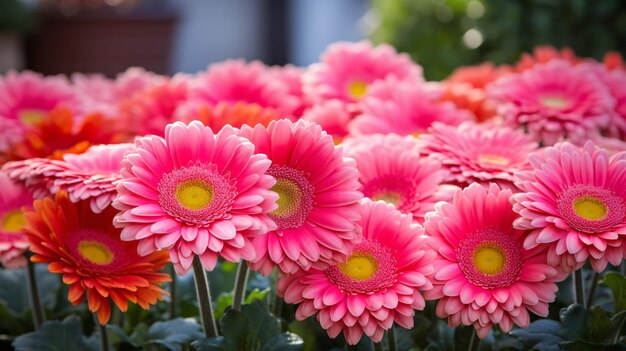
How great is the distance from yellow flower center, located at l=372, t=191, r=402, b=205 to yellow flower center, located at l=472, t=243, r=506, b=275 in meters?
0.18

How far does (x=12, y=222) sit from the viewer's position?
115 centimetres

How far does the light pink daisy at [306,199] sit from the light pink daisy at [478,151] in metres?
0.24

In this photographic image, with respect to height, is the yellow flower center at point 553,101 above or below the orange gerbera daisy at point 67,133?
below

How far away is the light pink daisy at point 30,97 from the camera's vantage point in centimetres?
147

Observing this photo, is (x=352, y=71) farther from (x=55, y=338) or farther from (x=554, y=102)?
(x=55, y=338)

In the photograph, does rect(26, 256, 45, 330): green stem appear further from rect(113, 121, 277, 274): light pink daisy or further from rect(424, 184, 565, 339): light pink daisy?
rect(424, 184, 565, 339): light pink daisy

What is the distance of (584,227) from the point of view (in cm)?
83

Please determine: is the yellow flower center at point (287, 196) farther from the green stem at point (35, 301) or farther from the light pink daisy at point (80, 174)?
the green stem at point (35, 301)

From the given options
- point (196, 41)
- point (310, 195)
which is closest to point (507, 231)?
point (310, 195)

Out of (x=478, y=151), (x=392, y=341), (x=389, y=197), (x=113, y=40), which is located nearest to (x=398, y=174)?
(x=389, y=197)

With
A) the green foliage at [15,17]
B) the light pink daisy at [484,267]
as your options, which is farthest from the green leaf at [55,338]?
the green foliage at [15,17]

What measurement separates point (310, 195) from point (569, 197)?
0.30 metres

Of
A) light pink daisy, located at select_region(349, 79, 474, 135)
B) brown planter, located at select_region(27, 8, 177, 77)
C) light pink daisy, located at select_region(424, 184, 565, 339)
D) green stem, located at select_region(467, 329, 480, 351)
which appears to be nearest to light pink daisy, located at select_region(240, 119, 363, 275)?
light pink daisy, located at select_region(424, 184, 565, 339)

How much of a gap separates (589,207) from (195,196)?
0.45 metres
